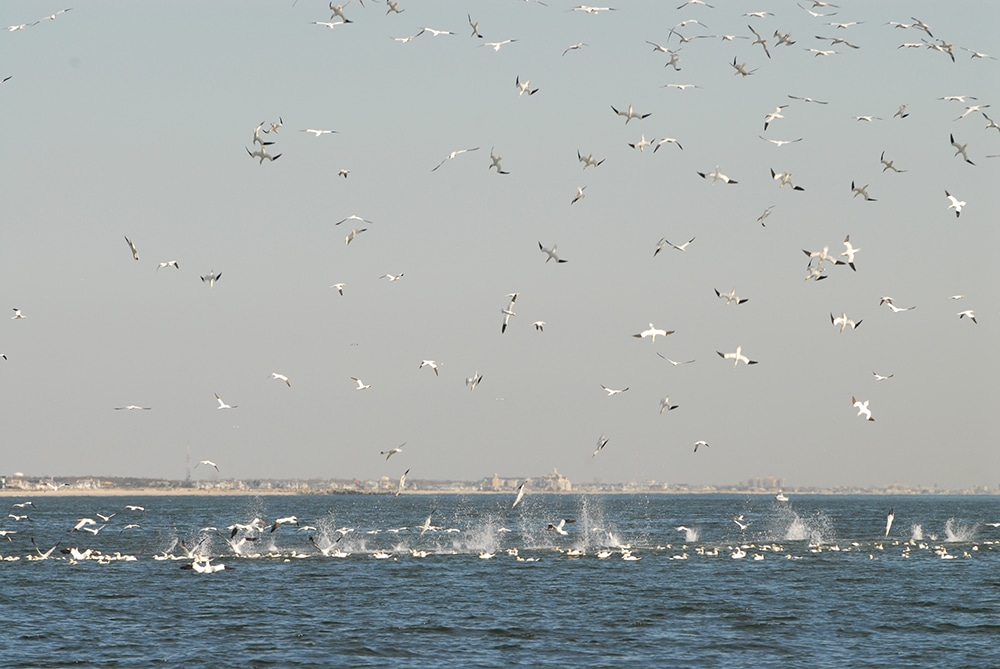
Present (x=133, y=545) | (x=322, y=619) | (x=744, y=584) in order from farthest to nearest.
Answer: (x=133, y=545) < (x=744, y=584) < (x=322, y=619)

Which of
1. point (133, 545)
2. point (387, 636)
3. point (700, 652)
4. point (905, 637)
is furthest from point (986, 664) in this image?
point (133, 545)

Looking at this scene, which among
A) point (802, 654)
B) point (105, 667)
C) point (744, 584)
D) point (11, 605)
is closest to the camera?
point (105, 667)

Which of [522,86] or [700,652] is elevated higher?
[522,86]

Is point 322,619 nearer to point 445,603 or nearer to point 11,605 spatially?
point 445,603

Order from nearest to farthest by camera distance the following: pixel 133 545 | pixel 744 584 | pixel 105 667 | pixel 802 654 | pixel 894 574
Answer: pixel 105 667 < pixel 802 654 < pixel 744 584 < pixel 894 574 < pixel 133 545

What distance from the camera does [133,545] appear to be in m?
82.7

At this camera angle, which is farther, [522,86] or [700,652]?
[522,86]

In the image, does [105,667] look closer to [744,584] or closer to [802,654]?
[802,654]

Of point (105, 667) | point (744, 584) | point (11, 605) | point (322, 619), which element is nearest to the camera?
point (105, 667)

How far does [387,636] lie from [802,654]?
12121 millimetres

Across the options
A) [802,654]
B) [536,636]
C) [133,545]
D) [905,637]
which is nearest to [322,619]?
[536,636]

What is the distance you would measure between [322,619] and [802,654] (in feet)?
51.0

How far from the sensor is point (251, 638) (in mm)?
38344

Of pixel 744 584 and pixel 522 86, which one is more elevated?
pixel 522 86
